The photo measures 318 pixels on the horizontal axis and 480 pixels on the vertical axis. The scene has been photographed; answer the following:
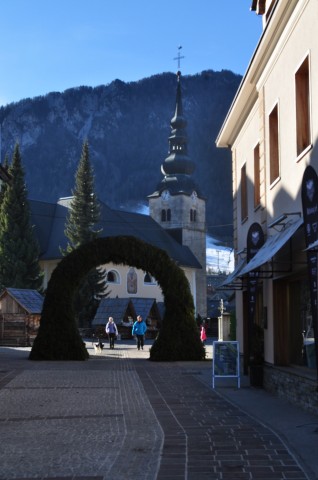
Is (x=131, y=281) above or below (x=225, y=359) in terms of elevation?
above

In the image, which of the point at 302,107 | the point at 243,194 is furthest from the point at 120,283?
the point at 302,107

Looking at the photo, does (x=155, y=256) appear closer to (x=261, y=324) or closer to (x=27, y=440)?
(x=261, y=324)

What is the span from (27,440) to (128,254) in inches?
649

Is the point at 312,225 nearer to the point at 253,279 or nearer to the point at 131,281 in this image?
the point at 253,279

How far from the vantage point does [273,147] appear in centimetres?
1456

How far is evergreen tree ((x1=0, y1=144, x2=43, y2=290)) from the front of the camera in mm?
63031

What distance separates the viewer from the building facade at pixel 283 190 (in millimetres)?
11133

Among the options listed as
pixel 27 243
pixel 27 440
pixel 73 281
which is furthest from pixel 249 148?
pixel 27 243

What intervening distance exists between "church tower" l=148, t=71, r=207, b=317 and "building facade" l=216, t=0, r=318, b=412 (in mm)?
75246

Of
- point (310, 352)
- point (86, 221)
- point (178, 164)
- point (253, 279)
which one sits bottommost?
point (310, 352)

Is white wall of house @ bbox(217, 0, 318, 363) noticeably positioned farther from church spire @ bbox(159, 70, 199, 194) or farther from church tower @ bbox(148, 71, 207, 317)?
A: church spire @ bbox(159, 70, 199, 194)

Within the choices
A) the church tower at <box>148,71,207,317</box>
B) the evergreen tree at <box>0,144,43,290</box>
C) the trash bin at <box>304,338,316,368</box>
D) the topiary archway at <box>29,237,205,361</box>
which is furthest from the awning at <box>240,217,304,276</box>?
the church tower at <box>148,71,207,317</box>

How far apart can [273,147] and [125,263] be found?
10.8 meters

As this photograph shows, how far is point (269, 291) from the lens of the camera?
14648 mm
